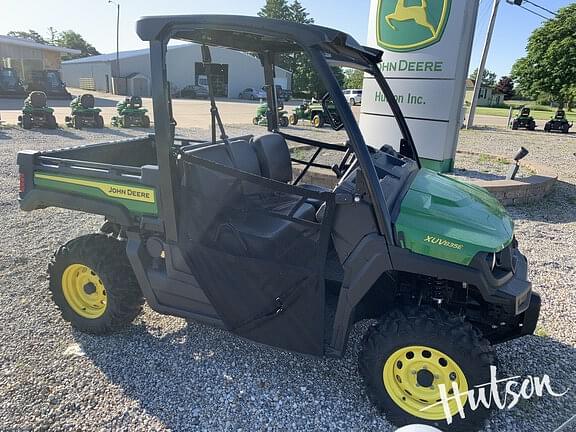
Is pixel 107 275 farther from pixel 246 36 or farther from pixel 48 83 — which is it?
pixel 48 83

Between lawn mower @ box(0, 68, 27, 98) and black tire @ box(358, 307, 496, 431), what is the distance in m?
29.1

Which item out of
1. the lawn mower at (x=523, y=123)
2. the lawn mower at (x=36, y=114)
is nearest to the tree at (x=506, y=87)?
the lawn mower at (x=523, y=123)

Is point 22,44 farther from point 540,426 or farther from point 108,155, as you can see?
point 540,426

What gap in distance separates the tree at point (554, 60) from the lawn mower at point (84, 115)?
31.0m

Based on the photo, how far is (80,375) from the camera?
2.55 metres

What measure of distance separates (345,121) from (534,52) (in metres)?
40.7

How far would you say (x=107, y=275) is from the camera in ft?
9.05

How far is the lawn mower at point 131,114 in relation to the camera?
14195 mm

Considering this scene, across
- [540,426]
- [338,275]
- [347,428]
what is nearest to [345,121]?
[338,275]

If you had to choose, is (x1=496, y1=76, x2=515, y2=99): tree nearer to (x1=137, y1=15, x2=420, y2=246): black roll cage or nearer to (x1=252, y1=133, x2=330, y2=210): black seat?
(x1=252, y1=133, x2=330, y2=210): black seat

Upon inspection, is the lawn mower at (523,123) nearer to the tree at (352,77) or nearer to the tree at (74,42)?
the tree at (352,77)

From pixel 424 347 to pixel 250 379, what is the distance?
1.07m

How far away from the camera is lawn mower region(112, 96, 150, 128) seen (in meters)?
14.2

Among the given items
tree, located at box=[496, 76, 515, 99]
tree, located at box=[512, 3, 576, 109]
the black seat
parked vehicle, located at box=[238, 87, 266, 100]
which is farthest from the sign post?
tree, located at box=[496, 76, 515, 99]
